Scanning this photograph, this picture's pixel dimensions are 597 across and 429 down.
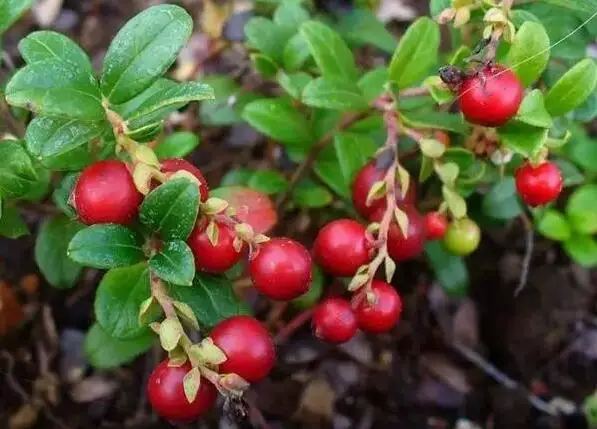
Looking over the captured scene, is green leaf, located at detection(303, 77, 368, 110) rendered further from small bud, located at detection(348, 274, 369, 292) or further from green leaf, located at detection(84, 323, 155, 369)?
green leaf, located at detection(84, 323, 155, 369)

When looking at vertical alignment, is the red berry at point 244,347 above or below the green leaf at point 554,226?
above

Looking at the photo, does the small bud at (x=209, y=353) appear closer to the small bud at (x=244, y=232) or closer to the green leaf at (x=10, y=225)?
the small bud at (x=244, y=232)

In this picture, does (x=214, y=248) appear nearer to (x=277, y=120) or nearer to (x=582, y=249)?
(x=277, y=120)

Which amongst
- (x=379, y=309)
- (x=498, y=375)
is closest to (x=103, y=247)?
(x=379, y=309)

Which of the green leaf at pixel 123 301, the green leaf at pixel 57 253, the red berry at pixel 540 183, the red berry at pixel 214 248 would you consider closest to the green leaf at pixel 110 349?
the green leaf at pixel 57 253

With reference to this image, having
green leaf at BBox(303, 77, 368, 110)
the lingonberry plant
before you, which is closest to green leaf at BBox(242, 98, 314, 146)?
the lingonberry plant

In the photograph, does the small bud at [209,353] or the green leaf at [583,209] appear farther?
the green leaf at [583,209]

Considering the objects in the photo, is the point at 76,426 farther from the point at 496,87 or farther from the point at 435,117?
the point at 496,87

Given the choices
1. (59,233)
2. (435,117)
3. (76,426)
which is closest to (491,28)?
(435,117)
